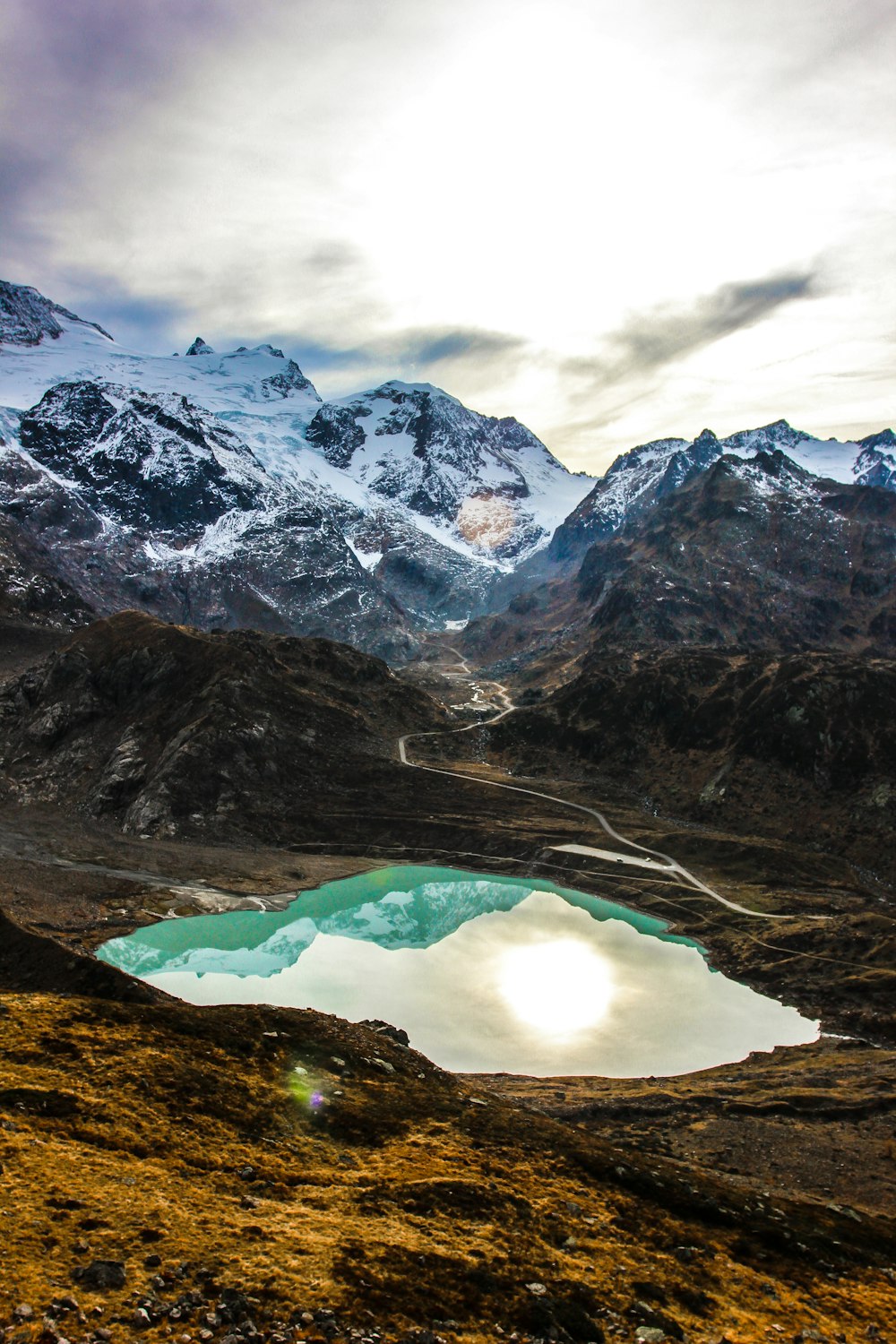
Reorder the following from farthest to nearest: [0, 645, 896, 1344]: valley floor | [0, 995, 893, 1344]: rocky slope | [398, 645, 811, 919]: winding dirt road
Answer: [398, 645, 811, 919]: winding dirt road
[0, 645, 896, 1344]: valley floor
[0, 995, 893, 1344]: rocky slope

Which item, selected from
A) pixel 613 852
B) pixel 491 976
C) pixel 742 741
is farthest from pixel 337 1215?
pixel 742 741

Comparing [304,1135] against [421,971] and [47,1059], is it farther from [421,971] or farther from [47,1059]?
[421,971]

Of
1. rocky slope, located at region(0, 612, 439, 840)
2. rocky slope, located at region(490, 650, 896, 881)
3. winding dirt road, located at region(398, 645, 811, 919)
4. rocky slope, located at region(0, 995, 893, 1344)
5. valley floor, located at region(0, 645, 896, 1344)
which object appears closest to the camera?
rocky slope, located at region(0, 995, 893, 1344)

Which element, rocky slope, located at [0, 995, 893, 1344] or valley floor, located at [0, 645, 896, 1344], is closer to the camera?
rocky slope, located at [0, 995, 893, 1344]

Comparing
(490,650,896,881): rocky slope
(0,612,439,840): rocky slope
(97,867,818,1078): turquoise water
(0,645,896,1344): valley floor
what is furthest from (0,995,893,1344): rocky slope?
(490,650,896,881): rocky slope

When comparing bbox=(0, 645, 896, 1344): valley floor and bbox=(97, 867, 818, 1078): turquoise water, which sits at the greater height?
bbox=(97, 867, 818, 1078): turquoise water

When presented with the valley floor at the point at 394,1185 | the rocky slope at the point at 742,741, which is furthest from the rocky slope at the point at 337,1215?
the rocky slope at the point at 742,741

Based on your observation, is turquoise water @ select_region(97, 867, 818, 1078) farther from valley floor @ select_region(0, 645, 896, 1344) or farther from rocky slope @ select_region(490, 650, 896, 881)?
rocky slope @ select_region(490, 650, 896, 881)

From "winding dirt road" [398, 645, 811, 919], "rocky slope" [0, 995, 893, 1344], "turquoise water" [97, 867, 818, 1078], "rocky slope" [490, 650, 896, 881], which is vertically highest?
"rocky slope" [490, 650, 896, 881]
